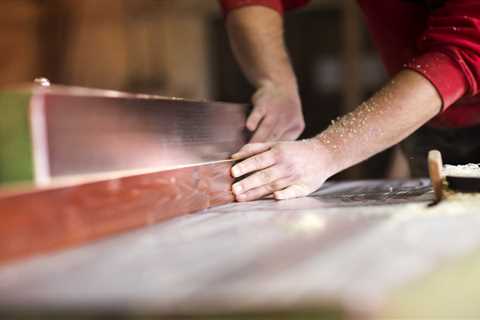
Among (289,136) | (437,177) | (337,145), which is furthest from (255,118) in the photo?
(437,177)

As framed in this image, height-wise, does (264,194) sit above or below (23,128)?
below

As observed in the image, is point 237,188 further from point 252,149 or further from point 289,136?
point 289,136

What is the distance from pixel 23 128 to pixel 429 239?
0.57 m

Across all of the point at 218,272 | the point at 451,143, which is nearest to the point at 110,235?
the point at 218,272

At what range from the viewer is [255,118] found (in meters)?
1.61

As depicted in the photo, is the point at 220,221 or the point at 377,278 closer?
the point at 377,278

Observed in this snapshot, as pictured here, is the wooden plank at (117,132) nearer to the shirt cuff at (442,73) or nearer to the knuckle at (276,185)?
the knuckle at (276,185)

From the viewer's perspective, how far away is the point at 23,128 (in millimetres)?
818

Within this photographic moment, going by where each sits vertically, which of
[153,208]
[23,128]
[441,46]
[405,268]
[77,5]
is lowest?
[405,268]

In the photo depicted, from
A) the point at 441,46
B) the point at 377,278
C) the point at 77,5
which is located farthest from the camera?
the point at 77,5

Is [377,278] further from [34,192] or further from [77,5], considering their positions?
[77,5]

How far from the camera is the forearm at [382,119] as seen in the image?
1.35m

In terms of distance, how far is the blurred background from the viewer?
381 cm

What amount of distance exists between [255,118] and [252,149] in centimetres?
28
